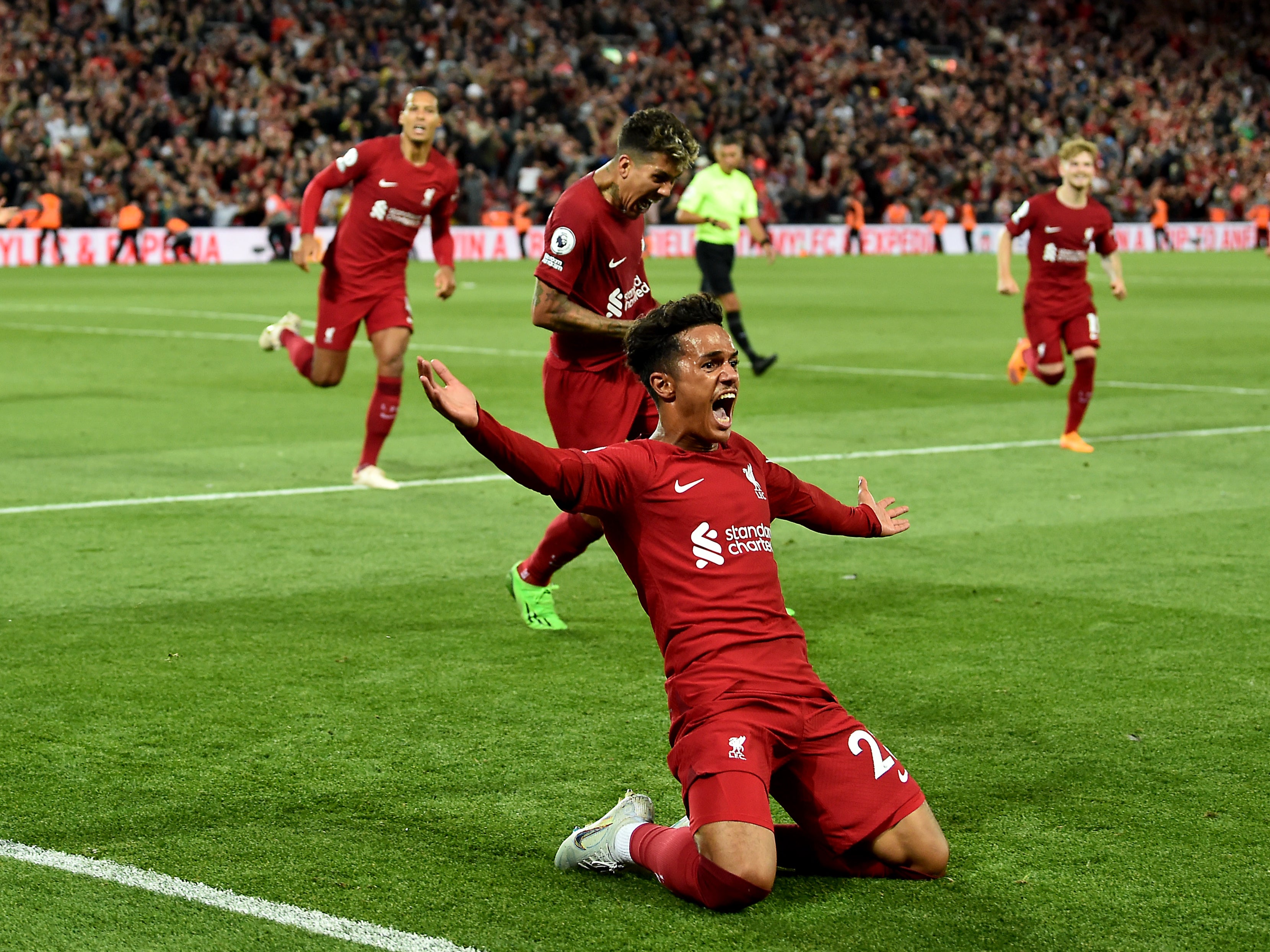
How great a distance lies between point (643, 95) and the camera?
44.6 m

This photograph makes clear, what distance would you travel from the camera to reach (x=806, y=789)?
4.07 metres

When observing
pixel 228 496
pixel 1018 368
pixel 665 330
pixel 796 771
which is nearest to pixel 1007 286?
pixel 1018 368

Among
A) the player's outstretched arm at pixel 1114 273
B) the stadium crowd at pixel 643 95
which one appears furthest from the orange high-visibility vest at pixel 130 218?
the player's outstretched arm at pixel 1114 273

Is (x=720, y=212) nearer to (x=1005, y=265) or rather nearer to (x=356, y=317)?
(x=1005, y=265)

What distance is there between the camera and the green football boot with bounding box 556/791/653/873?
3980 millimetres

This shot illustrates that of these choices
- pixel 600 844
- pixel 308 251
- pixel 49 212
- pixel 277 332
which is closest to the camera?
pixel 600 844

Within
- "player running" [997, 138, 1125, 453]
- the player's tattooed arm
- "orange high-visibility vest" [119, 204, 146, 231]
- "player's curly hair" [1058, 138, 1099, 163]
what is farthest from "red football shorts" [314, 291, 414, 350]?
"orange high-visibility vest" [119, 204, 146, 231]

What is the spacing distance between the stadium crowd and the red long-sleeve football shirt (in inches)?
1256

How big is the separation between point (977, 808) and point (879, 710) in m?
0.94

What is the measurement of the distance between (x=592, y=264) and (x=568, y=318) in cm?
26

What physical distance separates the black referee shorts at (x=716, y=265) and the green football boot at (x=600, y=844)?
12.7 m

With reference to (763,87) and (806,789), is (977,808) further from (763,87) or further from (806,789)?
(763,87)

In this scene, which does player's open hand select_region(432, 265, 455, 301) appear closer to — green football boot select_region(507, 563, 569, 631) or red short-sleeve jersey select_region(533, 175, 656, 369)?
red short-sleeve jersey select_region(533, 175, 656, 369)

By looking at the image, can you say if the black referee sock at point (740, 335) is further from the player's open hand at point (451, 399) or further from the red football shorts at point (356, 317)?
the player's open hand at point (451, 399)
